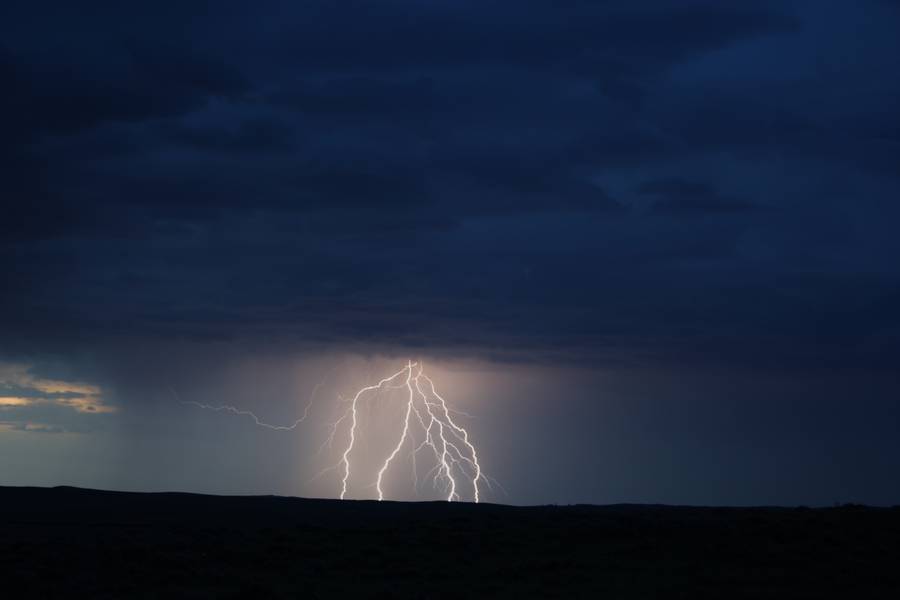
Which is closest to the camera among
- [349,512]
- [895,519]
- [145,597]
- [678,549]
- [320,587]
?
[145,597]

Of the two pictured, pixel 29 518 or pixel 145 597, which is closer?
pixel 145 597

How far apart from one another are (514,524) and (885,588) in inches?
509

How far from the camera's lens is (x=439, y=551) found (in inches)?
1121

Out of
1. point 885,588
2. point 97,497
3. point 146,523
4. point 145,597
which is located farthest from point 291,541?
point 885,588

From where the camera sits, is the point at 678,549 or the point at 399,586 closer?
the point at 399,586

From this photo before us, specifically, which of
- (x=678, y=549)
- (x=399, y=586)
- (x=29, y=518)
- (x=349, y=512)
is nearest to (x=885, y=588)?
(x=678, y=549)

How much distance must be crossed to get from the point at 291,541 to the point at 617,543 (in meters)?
10.0

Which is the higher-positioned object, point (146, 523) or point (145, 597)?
point (146, 523)

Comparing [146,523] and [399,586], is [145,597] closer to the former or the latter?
[399,586]

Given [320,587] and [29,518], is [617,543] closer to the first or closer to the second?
[320,587]

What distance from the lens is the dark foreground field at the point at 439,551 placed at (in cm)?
2294

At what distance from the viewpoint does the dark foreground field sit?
75.3ft

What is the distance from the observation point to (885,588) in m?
22.5

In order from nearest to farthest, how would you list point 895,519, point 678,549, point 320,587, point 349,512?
point 320,587 < point 678,549 < point 895,519 < point 349,512
